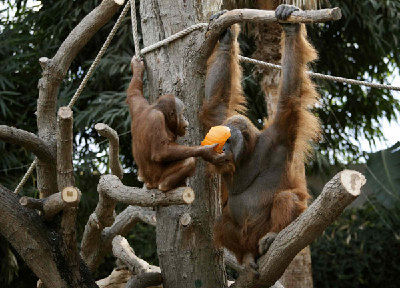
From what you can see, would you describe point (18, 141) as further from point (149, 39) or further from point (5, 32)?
point (5, 32)

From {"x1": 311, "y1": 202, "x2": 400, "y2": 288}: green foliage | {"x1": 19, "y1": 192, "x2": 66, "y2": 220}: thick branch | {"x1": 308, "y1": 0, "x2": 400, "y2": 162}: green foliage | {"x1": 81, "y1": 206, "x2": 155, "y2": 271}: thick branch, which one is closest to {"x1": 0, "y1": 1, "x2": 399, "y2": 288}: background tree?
{"x1": 308, "y1": 0, "x2": 400, "y2": 162}: green foliage

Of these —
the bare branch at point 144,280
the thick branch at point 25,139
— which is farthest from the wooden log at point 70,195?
the bare branch at point 144,280

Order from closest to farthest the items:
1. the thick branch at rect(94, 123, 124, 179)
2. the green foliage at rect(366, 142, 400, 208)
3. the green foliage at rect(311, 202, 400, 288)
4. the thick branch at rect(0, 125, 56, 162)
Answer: the thick branch at rect(0, 125, 56, 162) → the thick branch at rect(94, 123, 124, 179) → the green foliage at rect(366, 142, 400, 208) → the green foliage at rect(311, 202, 400, 288)

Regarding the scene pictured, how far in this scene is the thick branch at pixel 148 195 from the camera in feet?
11.0

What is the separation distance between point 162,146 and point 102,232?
79.3 inches

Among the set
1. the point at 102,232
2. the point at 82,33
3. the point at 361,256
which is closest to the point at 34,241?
the point at 82,33

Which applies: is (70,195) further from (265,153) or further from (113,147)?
(265,153)

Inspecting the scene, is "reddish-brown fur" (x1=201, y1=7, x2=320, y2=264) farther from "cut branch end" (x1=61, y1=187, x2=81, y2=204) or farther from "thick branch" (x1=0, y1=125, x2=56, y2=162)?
"thick branch" (x1=0, y1=125, x2=56, y2=162)

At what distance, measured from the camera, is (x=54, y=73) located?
4.16 metres

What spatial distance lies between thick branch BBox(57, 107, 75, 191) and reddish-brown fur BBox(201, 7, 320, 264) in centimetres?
94

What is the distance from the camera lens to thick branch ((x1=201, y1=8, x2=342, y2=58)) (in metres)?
2.98

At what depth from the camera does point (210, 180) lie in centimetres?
412

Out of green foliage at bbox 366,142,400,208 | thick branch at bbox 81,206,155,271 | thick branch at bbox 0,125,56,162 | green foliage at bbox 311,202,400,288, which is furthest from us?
green foliage at bbox 311,202,400,288

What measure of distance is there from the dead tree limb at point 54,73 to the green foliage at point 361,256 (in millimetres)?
5884
